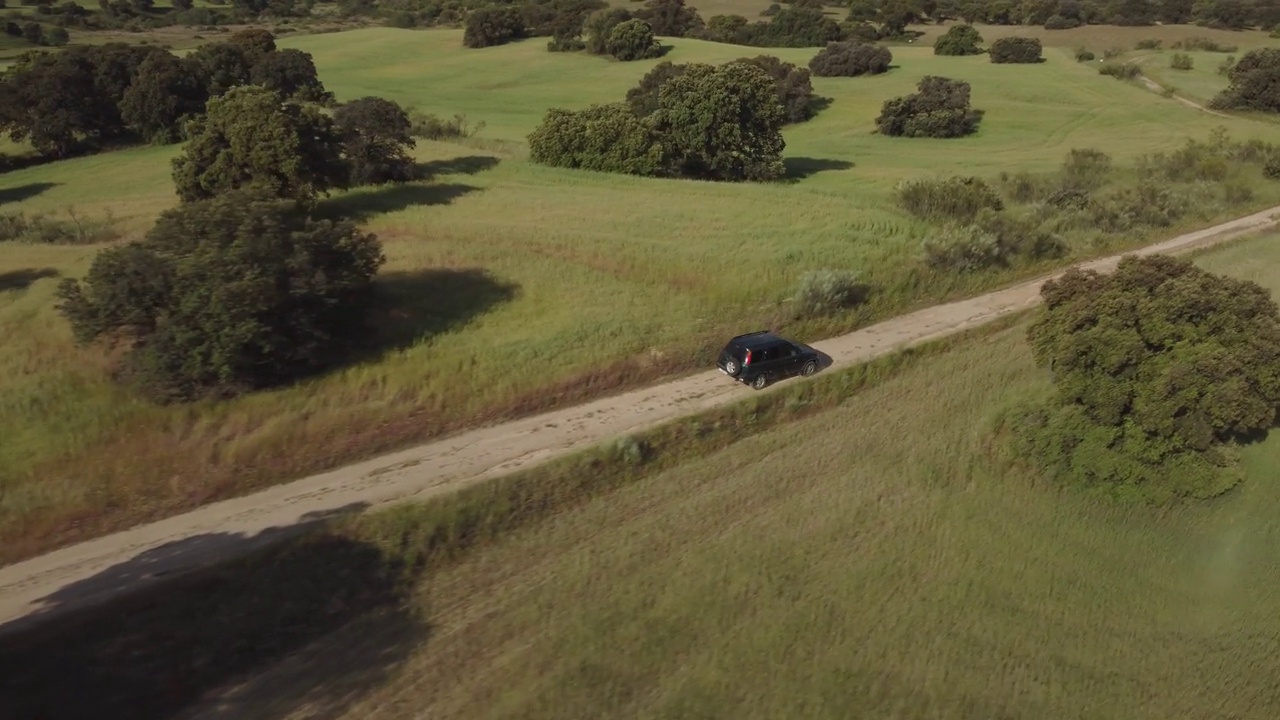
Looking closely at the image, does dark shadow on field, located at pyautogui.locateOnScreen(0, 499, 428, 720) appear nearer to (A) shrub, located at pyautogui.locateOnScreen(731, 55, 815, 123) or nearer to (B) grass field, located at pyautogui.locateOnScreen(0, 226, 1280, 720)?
(B) grass field, located at pyautogui.locateOnScreen(0, 226, 1280, 720)

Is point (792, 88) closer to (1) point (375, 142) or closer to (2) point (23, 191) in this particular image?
(1) point (375, 142)

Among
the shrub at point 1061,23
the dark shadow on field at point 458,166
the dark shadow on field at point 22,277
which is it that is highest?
the shrub at point 1061,23

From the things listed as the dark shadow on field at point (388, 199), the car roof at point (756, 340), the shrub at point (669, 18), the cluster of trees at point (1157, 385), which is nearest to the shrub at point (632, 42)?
the shrub at point (669, 18)

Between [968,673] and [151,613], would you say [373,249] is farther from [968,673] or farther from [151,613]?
[968,673]

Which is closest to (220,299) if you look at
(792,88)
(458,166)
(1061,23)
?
(458,166)

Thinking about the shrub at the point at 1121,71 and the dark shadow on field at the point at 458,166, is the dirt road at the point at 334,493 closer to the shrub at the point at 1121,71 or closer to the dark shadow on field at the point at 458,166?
the dark shadow on field at the point at 458,166
